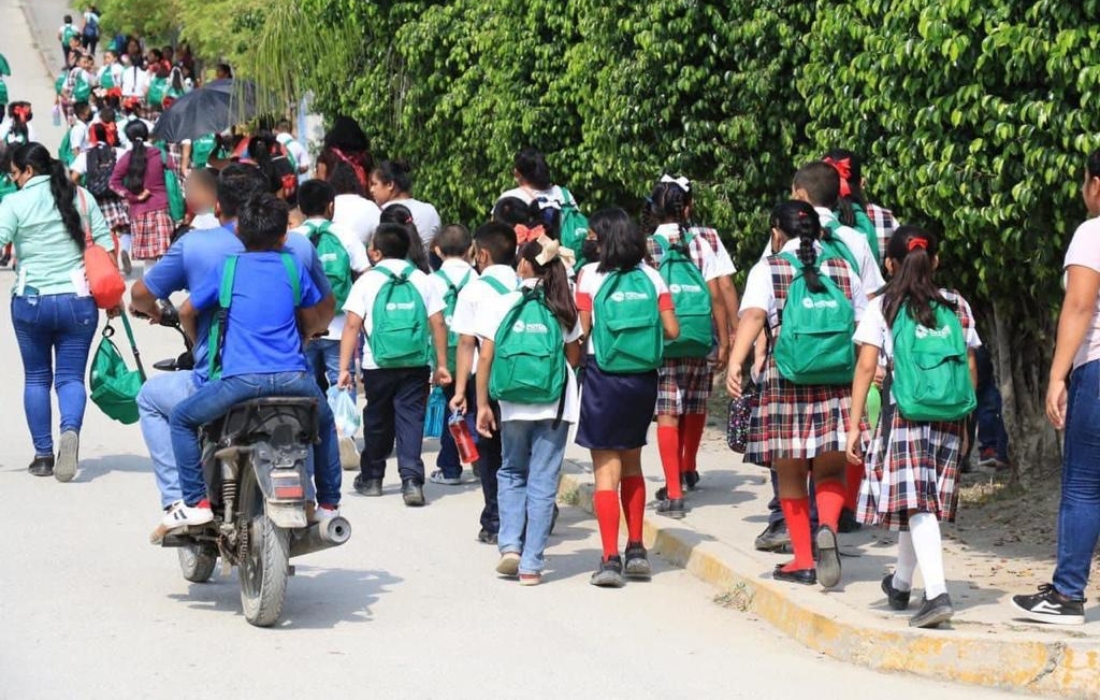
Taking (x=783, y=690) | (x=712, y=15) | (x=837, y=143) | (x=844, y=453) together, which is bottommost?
(x=783, y=690)

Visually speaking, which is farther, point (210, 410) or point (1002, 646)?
point (210, 410)

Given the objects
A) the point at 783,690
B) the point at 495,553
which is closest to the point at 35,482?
the point at 495,553

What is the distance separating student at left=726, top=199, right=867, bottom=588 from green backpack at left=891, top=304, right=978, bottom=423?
0.80 meters

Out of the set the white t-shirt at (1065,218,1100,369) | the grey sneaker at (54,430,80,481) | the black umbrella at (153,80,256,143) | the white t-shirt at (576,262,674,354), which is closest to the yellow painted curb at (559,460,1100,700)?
the white t-shirt at (1065,218,1100,369)

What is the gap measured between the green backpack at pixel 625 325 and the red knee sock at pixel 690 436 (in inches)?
74.7

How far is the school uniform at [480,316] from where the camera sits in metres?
9.45

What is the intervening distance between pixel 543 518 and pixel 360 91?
11.4 m

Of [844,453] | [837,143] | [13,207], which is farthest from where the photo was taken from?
[13,207]

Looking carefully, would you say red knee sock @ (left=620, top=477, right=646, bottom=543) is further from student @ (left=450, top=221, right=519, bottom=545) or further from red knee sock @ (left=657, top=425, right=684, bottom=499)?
red knee sock @ (left=657, top=425, right=684, bottom=499)

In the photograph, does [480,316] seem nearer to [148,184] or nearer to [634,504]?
[634,504]

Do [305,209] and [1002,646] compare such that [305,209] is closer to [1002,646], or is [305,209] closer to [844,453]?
[844,453]

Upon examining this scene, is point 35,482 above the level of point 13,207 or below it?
below

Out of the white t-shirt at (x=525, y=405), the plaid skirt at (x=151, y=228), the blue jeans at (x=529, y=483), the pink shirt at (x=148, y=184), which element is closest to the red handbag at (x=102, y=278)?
the white t-shirt at (x=525, y=405)

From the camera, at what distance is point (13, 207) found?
11.6m
